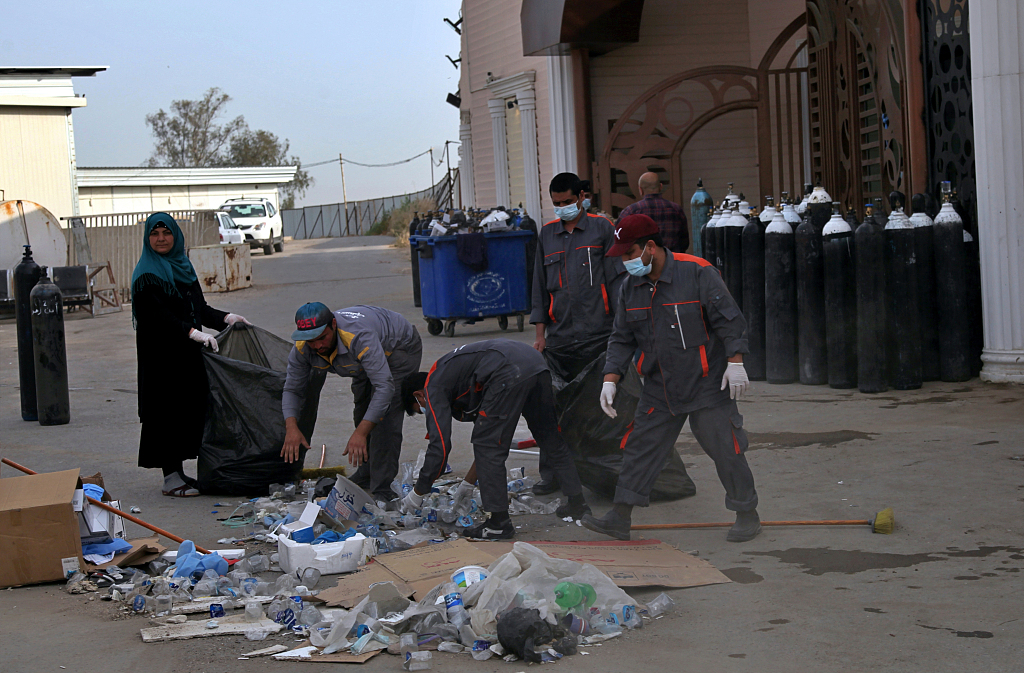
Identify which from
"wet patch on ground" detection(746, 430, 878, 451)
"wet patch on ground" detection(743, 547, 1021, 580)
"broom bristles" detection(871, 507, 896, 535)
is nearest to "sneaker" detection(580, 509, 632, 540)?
"wet patch on ground" detection(743, 547, 1021, 580)

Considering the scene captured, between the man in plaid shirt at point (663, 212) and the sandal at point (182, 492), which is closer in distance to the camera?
the sandal at point (182, 492)

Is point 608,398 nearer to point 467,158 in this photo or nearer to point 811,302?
point 811,302

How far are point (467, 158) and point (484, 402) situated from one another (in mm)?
15346

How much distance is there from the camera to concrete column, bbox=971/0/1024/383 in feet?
24.3

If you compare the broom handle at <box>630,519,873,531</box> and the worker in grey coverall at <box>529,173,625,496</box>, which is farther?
the worker in grey coverall at <box>529,173,625,496</box>

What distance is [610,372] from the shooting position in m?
4.91

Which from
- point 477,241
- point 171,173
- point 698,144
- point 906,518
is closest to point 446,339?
point 477,241

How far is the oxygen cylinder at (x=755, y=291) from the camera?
27.9 feet

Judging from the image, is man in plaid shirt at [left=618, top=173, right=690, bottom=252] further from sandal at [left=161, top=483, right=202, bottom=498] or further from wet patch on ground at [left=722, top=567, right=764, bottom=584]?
wet patch on ground at [left=722, top=567, right=764, bottom=584]

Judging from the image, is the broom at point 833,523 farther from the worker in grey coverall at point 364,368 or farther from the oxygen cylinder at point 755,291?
the oxygen cylinder at point 755,291

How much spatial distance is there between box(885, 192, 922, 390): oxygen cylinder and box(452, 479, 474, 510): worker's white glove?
12.6ft

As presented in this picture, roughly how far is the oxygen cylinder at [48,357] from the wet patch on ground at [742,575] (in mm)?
6165

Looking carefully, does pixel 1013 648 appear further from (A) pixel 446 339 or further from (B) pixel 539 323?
(A) pixel 446 339

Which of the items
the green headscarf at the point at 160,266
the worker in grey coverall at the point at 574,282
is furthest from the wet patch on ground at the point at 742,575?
the green headscarf at the point at 160,266
